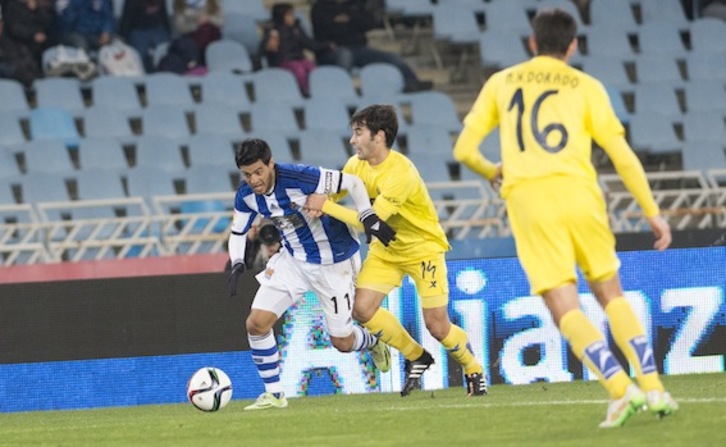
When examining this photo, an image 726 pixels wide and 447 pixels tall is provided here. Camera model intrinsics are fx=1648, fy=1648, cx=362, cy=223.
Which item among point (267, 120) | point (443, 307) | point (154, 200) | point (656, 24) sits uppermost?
point (656, 24)

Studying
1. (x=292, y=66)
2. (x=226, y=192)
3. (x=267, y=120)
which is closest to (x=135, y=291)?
(x=226, y=192)

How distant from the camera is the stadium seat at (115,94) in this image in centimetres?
1873

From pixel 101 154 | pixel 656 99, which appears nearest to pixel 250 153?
pixel 101 154

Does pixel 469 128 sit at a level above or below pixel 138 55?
below

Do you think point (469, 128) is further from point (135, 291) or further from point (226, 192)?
point (226, 192)

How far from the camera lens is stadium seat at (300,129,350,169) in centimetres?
1820

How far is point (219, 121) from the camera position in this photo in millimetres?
18578

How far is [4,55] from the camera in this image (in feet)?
62.4

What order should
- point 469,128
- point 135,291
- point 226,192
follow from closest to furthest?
point 469,128
point 135,291
point 226,192

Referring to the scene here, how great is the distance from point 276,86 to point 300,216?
28.1 feet

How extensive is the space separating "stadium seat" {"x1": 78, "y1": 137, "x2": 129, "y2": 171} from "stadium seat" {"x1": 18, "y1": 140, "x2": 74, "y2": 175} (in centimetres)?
17

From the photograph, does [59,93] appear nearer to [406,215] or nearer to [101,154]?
[101,154]

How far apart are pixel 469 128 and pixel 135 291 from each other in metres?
5.58

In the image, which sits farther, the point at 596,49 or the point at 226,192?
the point at 596,49
